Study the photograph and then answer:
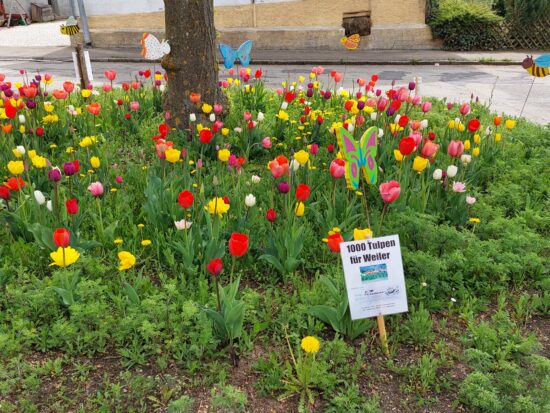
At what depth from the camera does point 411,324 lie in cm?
260

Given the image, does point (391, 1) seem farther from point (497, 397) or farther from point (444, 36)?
point (497, 397)

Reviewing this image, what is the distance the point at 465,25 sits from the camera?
14.4 m

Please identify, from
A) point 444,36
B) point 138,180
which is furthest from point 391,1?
point 138,180

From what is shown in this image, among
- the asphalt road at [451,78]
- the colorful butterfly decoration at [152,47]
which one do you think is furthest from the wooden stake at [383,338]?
the asphalt road at [451,78]

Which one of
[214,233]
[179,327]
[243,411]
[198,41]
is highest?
[198,41]

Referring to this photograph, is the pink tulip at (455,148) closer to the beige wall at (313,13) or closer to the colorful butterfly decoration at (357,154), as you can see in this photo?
the colorful butterfly decoration at (357,154)

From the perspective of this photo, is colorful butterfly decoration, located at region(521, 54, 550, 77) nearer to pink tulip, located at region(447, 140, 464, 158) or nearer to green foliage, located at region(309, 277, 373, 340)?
pink tulip, located at region(447, 140, 464, 158)

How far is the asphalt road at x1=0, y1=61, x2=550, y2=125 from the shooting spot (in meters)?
8.04

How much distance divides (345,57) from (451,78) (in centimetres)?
352

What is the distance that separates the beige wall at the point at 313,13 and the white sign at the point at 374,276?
1340cm

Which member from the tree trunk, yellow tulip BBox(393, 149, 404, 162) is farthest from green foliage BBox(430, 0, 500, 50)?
yellow tulip BBox(393, 149, 404, 162)

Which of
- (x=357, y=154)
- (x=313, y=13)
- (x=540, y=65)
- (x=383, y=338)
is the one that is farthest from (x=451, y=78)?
(x=383, y=338)

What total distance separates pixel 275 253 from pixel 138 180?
1.51 meters

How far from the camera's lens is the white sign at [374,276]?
2230 millimetres
